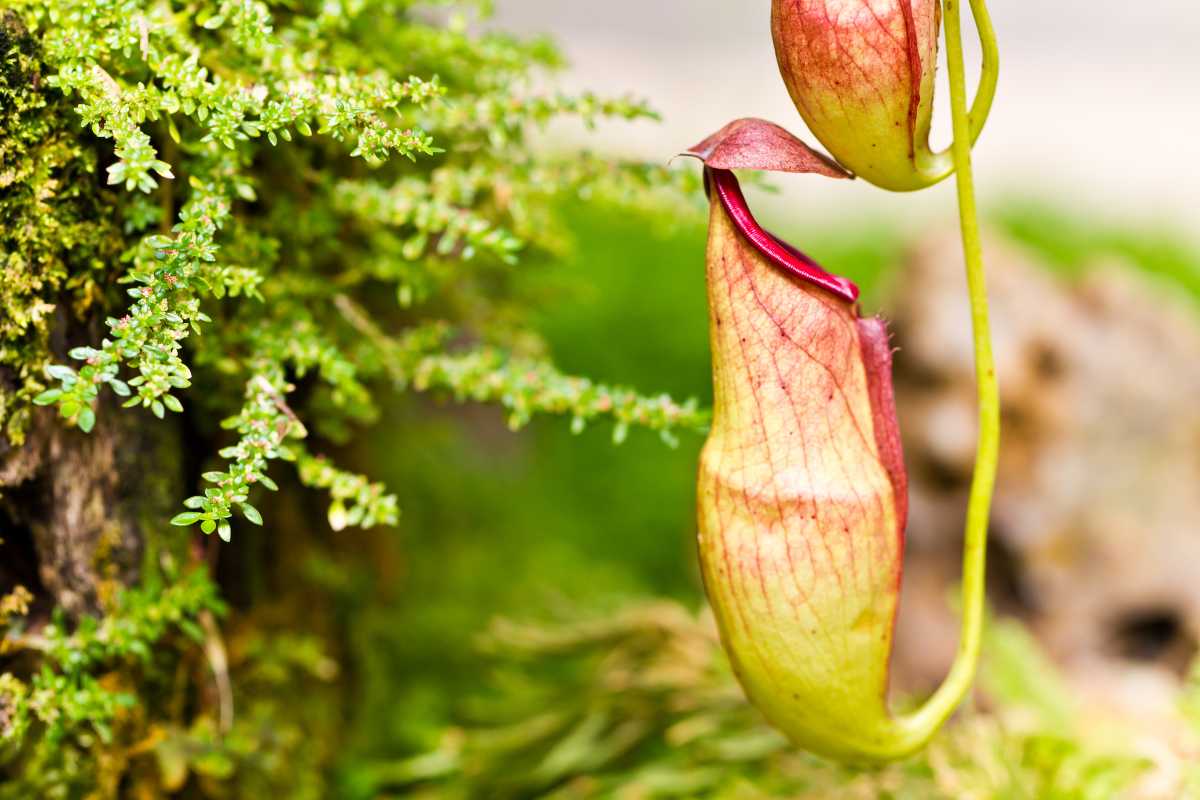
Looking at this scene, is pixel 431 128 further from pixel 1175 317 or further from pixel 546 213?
pixel 1175 317

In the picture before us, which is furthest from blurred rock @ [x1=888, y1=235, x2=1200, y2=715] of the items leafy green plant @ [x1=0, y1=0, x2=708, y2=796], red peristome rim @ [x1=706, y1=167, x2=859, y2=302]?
red peristome rim @ [x1=706, y1=167, x2=859, y2=302]

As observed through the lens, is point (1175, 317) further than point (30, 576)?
Yes

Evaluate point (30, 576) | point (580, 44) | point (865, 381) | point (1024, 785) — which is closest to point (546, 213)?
point (865, 381)

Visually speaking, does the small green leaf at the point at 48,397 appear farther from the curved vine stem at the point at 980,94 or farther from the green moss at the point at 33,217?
the curved vine stem at the point at 980,94

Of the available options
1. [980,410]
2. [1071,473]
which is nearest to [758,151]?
[980,410]

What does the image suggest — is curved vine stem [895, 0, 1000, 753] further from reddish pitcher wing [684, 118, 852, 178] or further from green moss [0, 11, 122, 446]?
green moss [0, 11, 122, 446]

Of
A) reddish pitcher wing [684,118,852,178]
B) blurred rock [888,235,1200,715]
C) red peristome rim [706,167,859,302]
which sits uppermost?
reddish pitcher wing [684,118,852,178]
